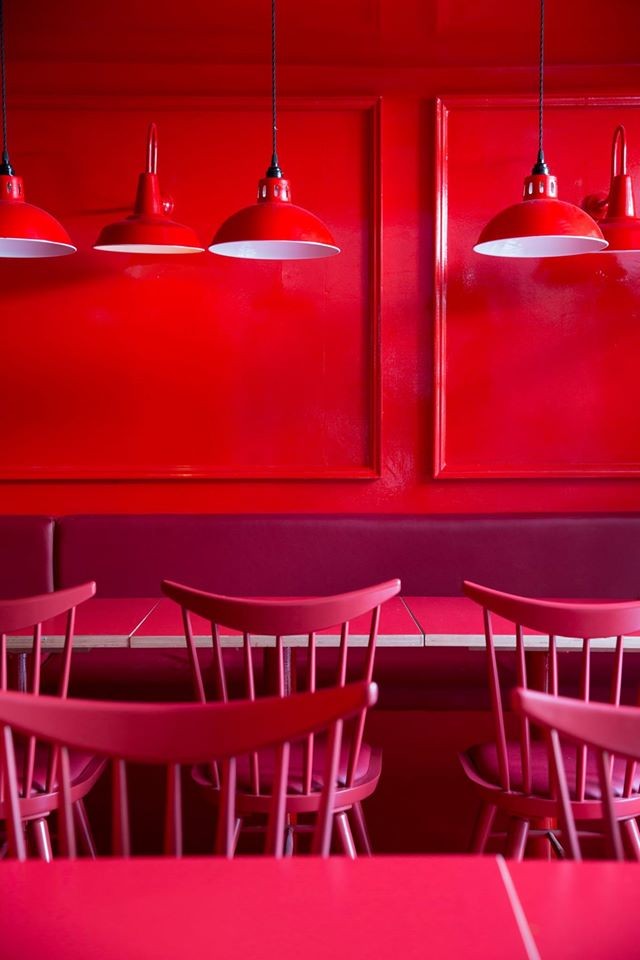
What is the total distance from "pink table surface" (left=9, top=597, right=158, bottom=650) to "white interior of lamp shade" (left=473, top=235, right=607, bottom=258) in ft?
5.34

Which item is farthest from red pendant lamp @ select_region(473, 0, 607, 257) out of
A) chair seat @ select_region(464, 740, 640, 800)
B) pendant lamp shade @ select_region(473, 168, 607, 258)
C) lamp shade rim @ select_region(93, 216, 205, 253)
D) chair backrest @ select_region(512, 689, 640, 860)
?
chair backrest @ select_region(512, 689, 640, 860)

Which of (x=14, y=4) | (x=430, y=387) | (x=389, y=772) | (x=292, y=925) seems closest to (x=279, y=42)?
(x=14, y=4)

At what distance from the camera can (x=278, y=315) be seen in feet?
13.4

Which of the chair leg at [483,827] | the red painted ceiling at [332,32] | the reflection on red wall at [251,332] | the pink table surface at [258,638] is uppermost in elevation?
the red painted ceiling at [332,32]

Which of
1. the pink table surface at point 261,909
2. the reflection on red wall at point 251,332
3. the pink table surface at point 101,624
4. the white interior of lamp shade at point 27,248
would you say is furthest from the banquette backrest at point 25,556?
the pink table surface at point 261,909

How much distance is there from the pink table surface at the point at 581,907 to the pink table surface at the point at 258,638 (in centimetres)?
135

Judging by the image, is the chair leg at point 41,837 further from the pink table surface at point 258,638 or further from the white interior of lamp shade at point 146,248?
the white interior of lamp shade at point 146,248

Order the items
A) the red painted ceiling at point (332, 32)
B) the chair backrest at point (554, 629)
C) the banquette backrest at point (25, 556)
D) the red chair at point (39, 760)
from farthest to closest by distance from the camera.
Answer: the red painted ceiling at point (332, 32)
the banquette backrest at point (25, 556)
the red chair at point (39, 760)
the chair backrest at point (554, 629)

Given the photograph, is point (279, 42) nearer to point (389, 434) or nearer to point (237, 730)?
point (389, 434)

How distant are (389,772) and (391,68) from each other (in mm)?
2868

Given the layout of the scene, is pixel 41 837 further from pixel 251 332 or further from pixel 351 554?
pixel 251 332

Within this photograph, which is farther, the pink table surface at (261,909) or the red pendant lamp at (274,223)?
the red pendant lamp at (274,223)

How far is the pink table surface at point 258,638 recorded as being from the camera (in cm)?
247

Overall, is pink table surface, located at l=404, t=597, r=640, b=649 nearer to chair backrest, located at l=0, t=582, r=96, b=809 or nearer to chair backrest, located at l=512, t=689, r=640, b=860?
chair backrest, located at l=0, t=582, r=96, b=809
